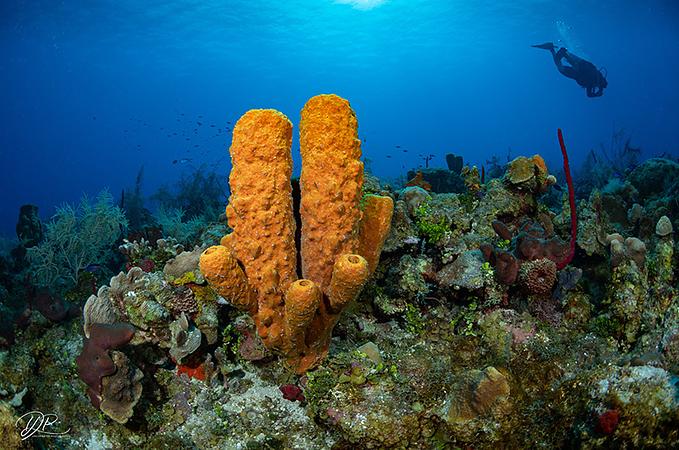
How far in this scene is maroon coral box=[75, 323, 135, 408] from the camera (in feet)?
9.92

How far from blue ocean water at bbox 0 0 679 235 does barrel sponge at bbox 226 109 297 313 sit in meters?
11.7

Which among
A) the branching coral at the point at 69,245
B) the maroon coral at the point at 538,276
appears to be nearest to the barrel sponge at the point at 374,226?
the maroon coral at the point at 538,276

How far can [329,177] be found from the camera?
9.36 feet

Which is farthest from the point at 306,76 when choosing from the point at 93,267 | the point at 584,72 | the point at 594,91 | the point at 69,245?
the point at 69,245

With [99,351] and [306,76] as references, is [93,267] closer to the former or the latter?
[99,351]

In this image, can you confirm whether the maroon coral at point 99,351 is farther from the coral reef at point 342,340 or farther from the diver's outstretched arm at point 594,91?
the diver's outstretched arm at point 594,91

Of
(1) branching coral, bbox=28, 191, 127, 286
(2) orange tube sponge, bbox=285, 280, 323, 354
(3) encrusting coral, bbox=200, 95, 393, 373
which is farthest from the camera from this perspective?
(1) branching coral, bbox=28, 191, 127, 286

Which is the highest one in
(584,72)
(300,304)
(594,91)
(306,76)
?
(584,72)

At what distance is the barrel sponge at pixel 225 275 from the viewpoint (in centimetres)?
263

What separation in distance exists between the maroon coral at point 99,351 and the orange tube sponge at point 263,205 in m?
1.16

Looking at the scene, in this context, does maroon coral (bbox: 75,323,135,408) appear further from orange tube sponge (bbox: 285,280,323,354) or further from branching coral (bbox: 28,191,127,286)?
branching coral (bbox: 28,191,127,286)

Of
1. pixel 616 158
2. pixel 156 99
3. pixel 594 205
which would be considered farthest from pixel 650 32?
pixel 156 99
